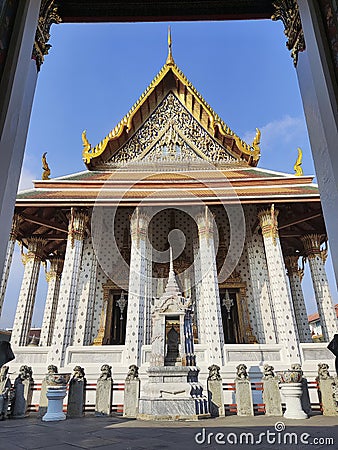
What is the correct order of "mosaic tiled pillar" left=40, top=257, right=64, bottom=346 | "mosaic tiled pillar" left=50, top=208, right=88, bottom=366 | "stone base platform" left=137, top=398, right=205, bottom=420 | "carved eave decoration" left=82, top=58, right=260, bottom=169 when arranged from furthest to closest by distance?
1. "carved eave decoration" left=82, top=58, right=260, bottom=169
2. "mosaic tiled pillar" left=40, top=257, right=64, bottom=346
3. "mosaic tiled pillar" left=50, top=208, right=88, bottom=366
4. "stone base platform" left=137, top=398, right=205, bottom=420

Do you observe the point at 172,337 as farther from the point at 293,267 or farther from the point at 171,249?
the point at 293,267

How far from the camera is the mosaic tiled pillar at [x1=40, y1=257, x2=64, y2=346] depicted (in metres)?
11.5

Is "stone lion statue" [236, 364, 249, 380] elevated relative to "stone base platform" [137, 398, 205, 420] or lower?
elevated

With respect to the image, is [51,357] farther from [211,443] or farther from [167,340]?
[211,443]

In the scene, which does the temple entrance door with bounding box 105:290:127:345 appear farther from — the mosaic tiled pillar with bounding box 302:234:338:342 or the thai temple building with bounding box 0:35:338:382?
the mosaic tiled pillar with bounding box 302:234:338:342

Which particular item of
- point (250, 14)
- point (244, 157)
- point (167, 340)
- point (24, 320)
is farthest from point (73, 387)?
point (244, 157)

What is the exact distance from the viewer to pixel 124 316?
11.5 m

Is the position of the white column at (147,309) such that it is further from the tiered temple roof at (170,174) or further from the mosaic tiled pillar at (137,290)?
the tiered temple roof at (170,174)

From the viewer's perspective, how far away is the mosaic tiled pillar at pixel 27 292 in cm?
984

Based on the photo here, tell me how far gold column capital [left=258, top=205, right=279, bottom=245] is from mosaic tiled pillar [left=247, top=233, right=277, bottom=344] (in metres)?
1.11

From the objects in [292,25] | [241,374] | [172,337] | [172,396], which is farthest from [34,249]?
[292,25]

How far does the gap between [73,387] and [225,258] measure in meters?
6.92

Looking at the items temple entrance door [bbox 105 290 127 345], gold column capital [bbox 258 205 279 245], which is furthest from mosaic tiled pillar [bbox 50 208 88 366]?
gold column capital [bbox 258 205 279 245]

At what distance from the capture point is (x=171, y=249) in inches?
418
